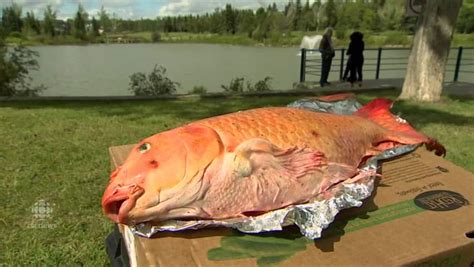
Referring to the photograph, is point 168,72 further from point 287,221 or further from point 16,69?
point 287,221

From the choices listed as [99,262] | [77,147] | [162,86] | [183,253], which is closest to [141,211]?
[183,253]

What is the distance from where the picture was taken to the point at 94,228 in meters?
2.15

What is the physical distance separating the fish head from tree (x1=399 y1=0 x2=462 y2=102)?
5461 mm

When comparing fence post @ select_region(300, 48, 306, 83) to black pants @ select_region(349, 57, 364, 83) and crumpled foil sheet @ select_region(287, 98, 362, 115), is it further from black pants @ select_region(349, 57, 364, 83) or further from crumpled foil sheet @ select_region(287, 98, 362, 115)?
crumpled foil sheet @ select_region(287, 98, 362, 115)

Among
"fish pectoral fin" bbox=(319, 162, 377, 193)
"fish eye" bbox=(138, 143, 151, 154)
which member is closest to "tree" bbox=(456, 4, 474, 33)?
"fish pectoral fin" bbox=(319, 162, 377, 193)

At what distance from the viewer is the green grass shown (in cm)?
200

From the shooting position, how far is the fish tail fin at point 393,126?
5.52ft

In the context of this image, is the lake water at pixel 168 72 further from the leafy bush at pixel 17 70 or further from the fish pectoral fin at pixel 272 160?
the fish pectoral fin at pixel 272 160

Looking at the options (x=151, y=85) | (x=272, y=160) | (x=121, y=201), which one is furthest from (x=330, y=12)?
(x=121, y=201)

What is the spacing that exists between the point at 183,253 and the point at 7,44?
27.6ft

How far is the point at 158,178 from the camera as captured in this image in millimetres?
1078

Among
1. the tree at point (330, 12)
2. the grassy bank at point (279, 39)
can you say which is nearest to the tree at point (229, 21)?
the grassy bank at point (279, 39)

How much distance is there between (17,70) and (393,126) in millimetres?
7446

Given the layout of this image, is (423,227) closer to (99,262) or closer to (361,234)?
(361,234)
